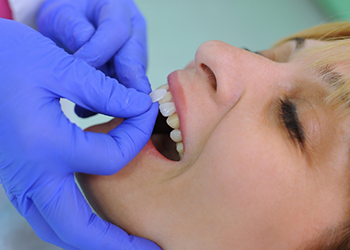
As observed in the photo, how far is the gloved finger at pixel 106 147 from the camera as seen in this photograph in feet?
2.52

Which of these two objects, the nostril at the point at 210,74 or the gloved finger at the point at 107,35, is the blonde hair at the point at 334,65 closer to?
the nostril at the point at 210,74

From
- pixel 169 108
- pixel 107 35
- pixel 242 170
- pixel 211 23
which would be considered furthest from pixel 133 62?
pixel 211 23

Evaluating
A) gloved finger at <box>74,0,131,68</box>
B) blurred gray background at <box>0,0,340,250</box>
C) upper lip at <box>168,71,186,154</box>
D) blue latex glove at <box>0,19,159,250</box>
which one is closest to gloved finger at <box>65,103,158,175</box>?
blue latex glove at <box>0,19,159,250</box>

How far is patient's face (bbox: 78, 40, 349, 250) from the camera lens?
0.75m

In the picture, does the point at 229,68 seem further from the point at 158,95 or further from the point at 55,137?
the point at 55,137

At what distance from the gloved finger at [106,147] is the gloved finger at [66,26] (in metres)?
0.50

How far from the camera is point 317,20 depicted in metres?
2.42

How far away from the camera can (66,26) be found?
1.21m

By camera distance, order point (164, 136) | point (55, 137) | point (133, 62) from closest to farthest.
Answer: point (55, 137)
point (133, 62)
point (164, 136)

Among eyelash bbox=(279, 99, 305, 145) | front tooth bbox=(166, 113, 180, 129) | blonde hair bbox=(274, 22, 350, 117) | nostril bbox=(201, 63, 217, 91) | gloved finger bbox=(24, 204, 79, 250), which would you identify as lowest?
gloved finger bbox=(24, 204, 79, 250)

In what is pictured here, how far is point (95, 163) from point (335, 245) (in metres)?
0.70

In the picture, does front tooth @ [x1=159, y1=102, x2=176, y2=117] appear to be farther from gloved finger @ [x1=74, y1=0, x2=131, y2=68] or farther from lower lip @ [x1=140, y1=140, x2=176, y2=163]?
gloved finger @ [x1=74, y1=0, x2=131, y2=68]

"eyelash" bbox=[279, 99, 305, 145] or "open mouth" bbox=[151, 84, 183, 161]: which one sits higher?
"eyelash" bbox=[279, 99, 305, 145]

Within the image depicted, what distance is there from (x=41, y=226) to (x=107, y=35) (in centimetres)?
73
